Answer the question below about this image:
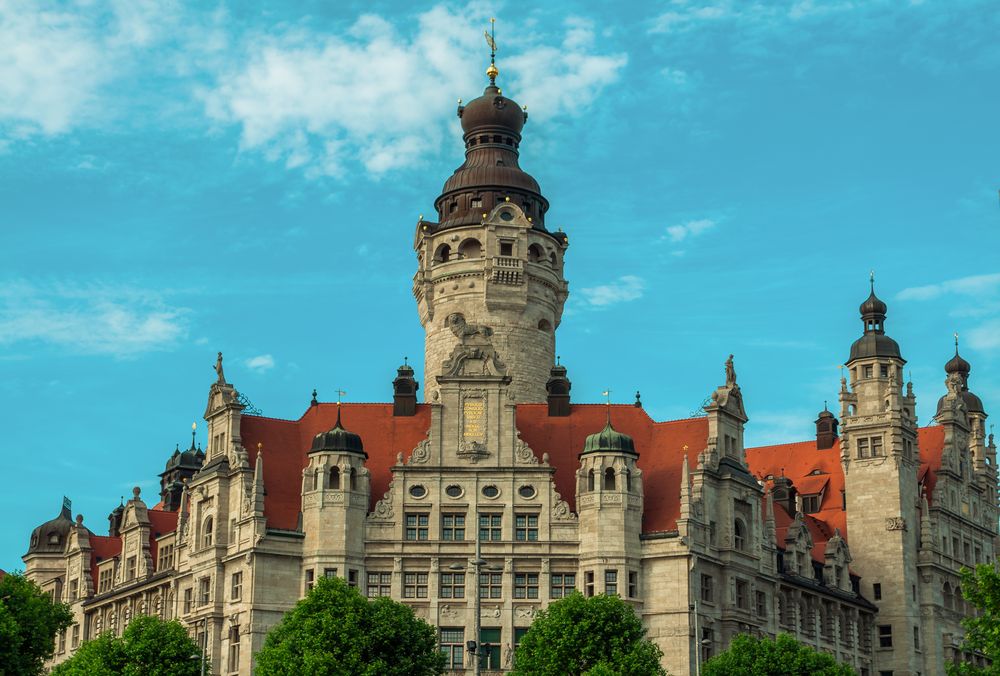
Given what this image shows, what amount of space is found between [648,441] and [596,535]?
11410 millimetres

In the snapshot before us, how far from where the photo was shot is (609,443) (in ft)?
376

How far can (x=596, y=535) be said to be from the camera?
113 metres

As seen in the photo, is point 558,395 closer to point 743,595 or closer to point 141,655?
point 743,595

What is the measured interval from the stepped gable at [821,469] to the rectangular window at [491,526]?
2709 cm

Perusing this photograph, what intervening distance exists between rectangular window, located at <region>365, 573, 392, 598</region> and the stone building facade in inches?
7.2

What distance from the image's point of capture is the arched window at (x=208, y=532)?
390 feet

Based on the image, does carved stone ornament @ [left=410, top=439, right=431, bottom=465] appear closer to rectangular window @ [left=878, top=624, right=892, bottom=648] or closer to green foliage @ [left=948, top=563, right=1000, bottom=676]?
rectangular window @ [left=878, top=624, right=892, bottom=648]

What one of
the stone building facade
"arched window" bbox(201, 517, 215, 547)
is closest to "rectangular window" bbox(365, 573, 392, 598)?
the stone building facade

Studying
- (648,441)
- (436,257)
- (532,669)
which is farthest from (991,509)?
(532,669)

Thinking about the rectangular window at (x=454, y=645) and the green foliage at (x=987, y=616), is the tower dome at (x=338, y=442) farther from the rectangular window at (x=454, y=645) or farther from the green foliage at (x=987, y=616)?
the green foliage at (x=987, y=616)

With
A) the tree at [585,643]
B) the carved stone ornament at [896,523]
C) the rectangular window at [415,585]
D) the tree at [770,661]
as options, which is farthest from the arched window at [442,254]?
the tree at [770,661]

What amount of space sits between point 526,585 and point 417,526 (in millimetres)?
7761

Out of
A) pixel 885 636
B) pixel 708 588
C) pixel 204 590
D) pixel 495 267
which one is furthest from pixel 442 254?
pixel 885 636

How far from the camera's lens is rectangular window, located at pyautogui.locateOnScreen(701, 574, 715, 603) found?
114812 millimetres
